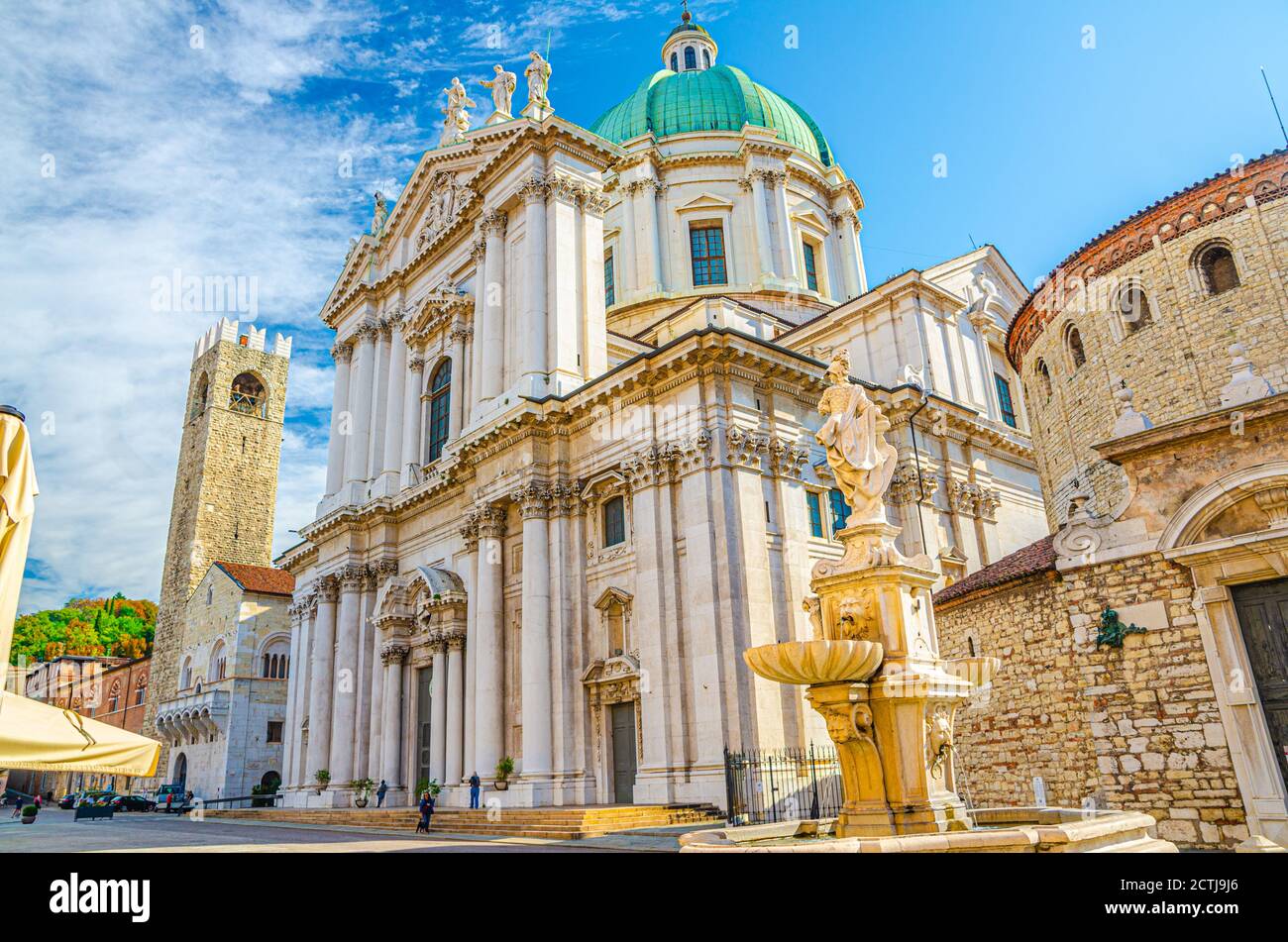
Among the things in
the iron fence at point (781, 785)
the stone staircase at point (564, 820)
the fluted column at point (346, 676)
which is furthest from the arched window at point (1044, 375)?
the fluted column at point (346, 676)

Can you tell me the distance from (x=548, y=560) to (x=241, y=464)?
149 ft

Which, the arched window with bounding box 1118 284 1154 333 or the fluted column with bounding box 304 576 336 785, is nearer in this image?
the arched window with bounding box 1118 284 1154 333

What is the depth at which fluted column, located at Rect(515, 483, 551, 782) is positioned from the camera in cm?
A: 2170

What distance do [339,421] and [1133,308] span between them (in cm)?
2914

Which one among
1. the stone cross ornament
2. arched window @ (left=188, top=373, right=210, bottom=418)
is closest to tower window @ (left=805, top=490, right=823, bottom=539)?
the stone cross ornament

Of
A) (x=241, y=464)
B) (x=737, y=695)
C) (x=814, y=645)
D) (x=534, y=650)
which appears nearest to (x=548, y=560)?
(x=534, y=650)

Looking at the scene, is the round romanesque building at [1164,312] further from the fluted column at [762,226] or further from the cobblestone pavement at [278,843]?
the cobblestone pavement at [278,843]

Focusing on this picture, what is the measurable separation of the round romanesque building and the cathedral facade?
14.9 feet

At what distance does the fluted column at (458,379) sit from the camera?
30031 mm

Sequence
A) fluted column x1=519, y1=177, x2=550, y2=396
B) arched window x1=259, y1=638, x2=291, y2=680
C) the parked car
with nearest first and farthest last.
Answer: fluted column x1=519, y1=177, x2=550, y2=396, the parked car, arched window x1=259, y1=638, x2=291, y2=680

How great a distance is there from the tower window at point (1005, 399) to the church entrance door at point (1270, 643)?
→ 67.1 feet

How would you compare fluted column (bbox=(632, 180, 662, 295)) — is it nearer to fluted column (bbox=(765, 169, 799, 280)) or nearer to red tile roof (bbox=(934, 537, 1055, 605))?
fluted column (bbox=(765, 169, 799, 280))
